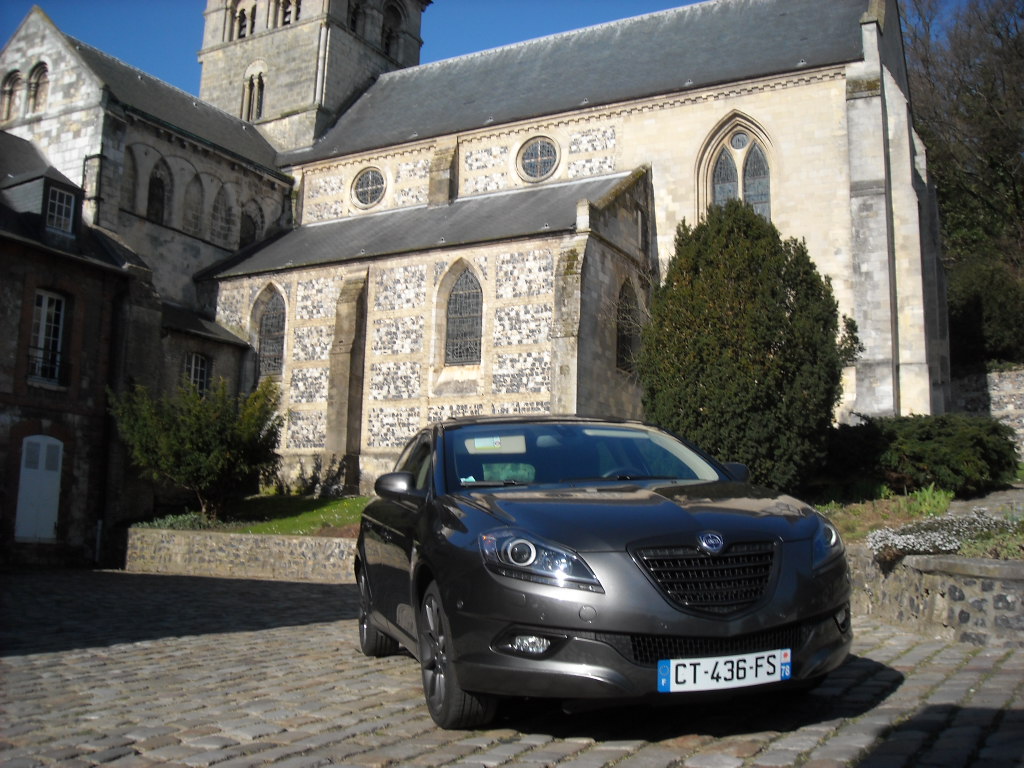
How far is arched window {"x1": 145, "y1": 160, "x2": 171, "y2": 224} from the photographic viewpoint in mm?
24312

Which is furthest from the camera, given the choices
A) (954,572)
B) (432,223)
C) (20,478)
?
(432,223)

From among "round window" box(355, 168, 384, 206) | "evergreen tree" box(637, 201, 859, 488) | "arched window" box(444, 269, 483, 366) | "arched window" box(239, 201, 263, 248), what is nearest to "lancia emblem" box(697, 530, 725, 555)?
"evergreen tree" box(637, 201, 859, 488)

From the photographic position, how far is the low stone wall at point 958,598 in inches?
222

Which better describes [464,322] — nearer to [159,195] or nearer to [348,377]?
[348,377]

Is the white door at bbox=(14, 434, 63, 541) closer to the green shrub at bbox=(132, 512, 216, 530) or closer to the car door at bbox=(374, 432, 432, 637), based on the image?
the green shrub at bbox=(132, 512, 216, 530)

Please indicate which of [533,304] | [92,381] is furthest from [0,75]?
[533,304]

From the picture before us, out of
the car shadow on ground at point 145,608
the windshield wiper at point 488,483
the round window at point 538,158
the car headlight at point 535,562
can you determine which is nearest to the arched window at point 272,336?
the round window at point 538,158

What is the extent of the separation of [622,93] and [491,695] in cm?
2279

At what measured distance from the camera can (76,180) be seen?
22.7m

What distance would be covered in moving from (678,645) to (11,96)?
88.6 ft

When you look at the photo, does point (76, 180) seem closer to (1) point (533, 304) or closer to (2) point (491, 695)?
(1) point (533, 304)

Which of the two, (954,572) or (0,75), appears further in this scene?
(0,75)

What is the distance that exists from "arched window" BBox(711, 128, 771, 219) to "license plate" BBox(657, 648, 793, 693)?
20510 millimetres

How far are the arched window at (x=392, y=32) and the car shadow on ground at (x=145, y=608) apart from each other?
991 inches
